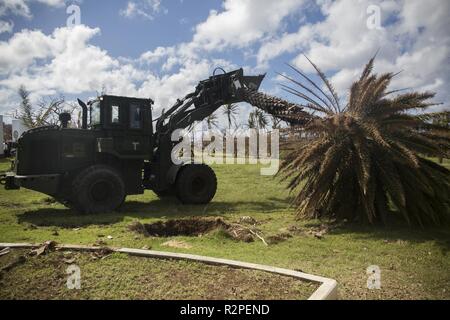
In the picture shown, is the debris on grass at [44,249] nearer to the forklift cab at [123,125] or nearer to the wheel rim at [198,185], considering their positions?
the forklift cab at [123,125]

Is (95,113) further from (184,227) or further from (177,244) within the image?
(177,244)

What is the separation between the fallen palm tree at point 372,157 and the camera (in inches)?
276

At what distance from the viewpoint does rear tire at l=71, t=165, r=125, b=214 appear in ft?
31.4


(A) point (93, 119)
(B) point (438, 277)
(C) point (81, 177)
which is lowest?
(B) point (438, 277)

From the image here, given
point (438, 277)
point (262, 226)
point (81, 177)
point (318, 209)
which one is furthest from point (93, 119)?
point (438, 277)

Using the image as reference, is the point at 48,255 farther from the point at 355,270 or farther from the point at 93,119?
the point at 93,119

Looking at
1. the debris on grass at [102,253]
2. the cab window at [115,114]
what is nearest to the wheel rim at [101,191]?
the cab window at [115,114]

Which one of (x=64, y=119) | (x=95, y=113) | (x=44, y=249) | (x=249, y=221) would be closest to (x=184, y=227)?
(x=249, y=221)

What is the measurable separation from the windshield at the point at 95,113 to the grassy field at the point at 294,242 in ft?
8.45

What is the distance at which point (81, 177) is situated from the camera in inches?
380

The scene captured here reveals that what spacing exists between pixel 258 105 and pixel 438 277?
7.53 m

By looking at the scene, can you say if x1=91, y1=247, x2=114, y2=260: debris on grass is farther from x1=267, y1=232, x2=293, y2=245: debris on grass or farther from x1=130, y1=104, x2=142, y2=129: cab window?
x1=130, y1=104, x2=142, y2=129: cab window

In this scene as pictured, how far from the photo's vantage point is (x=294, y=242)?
646 cm

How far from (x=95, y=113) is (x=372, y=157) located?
25.1 ft
